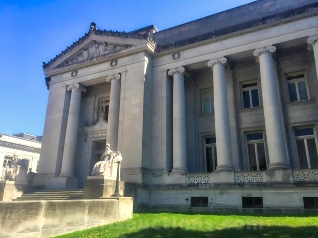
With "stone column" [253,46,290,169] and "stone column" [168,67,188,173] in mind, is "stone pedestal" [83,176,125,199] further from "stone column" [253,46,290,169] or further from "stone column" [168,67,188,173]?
"stone column" [253,46,290,169]

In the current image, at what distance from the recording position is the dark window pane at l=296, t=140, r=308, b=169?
19.3 meters

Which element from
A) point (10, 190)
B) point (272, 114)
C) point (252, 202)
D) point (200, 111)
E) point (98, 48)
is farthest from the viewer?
point (98, 48)

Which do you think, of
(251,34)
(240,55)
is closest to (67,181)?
(240,55)

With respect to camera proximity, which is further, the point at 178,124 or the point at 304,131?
the point at 178,124

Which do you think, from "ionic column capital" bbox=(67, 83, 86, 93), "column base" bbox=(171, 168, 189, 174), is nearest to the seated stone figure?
"column base" bbox=(171, 168, 189, 174)

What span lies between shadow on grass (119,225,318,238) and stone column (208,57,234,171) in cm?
→ 893

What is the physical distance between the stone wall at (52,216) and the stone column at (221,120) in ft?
30.2

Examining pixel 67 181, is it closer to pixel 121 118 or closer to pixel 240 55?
pixel 121 118

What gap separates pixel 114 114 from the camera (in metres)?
23.1

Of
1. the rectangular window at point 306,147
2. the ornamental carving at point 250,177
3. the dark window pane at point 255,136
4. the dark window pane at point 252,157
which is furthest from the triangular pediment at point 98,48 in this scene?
Answer: the rectangular window at point 306,147

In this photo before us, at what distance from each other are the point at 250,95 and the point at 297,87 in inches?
139

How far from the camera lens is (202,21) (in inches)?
1037

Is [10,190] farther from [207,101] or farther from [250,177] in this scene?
[207,101]

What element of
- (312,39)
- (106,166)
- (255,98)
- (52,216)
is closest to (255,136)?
(255,98)
